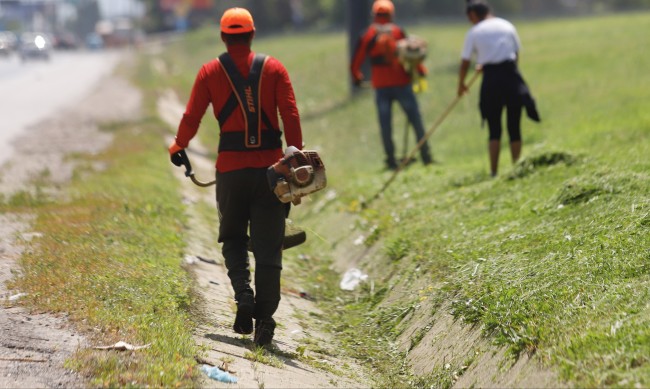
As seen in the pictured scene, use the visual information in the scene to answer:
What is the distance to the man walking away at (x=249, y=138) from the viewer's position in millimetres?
6777

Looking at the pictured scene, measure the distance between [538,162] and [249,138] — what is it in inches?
183

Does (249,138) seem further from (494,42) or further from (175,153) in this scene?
(494,42)

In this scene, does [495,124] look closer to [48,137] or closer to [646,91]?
[646,91]

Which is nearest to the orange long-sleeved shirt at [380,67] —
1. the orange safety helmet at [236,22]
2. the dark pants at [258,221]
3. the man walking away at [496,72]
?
the man walking away at [496,72]

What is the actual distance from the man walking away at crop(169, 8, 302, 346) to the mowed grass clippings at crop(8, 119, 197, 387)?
20.0 inches

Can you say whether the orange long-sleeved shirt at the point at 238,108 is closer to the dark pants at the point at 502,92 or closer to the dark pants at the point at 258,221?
the dark pants at the point at 258,221

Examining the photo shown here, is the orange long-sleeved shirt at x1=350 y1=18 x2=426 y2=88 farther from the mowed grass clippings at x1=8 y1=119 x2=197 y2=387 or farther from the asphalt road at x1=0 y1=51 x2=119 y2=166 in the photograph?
the asphalt road at x1=0 y1=51 x2=119 y2=166

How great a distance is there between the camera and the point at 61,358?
5.73 metres

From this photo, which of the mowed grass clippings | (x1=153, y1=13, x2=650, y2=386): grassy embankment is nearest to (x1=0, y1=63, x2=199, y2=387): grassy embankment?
the mowed grass clippings

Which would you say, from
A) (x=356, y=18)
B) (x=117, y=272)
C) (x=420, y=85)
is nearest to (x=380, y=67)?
(x=420, y=85)

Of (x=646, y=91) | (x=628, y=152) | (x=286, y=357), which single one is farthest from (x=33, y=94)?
(x=286, y=357)

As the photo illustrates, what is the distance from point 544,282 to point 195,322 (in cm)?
220

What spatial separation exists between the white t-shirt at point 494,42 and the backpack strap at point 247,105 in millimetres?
5043

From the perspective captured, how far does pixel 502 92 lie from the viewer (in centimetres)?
1147
